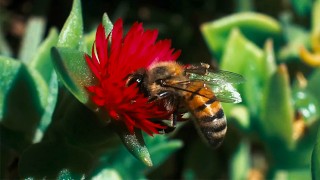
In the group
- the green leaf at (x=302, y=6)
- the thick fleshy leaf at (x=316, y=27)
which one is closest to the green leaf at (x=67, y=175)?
the thick fleshy leaf at (x=316, y=27)

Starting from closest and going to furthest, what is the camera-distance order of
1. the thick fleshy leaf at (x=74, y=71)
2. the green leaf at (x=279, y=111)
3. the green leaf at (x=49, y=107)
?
the thick fleshy leaf at (x=74, y=71), the green leaf at (x=49, y=107), the green leaf at (x=279, y=111)

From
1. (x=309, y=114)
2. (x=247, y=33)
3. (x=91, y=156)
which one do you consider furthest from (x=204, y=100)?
(x=247, y=33)

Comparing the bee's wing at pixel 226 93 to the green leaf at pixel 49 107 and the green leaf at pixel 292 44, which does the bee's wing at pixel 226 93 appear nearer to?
the green leaf at pixel 49 107

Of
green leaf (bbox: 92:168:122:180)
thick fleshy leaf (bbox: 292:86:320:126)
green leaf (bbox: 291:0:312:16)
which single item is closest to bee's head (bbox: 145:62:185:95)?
green leaf (bbox: 92:168:122:180)

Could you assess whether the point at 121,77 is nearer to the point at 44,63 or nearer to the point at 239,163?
the point at 44,63

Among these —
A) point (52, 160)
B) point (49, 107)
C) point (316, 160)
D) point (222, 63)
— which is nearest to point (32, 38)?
point (222, 63)

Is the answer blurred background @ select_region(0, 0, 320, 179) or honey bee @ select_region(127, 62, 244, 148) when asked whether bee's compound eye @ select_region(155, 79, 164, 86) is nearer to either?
honey bee @ select_region(127, 62, 244, 148)
